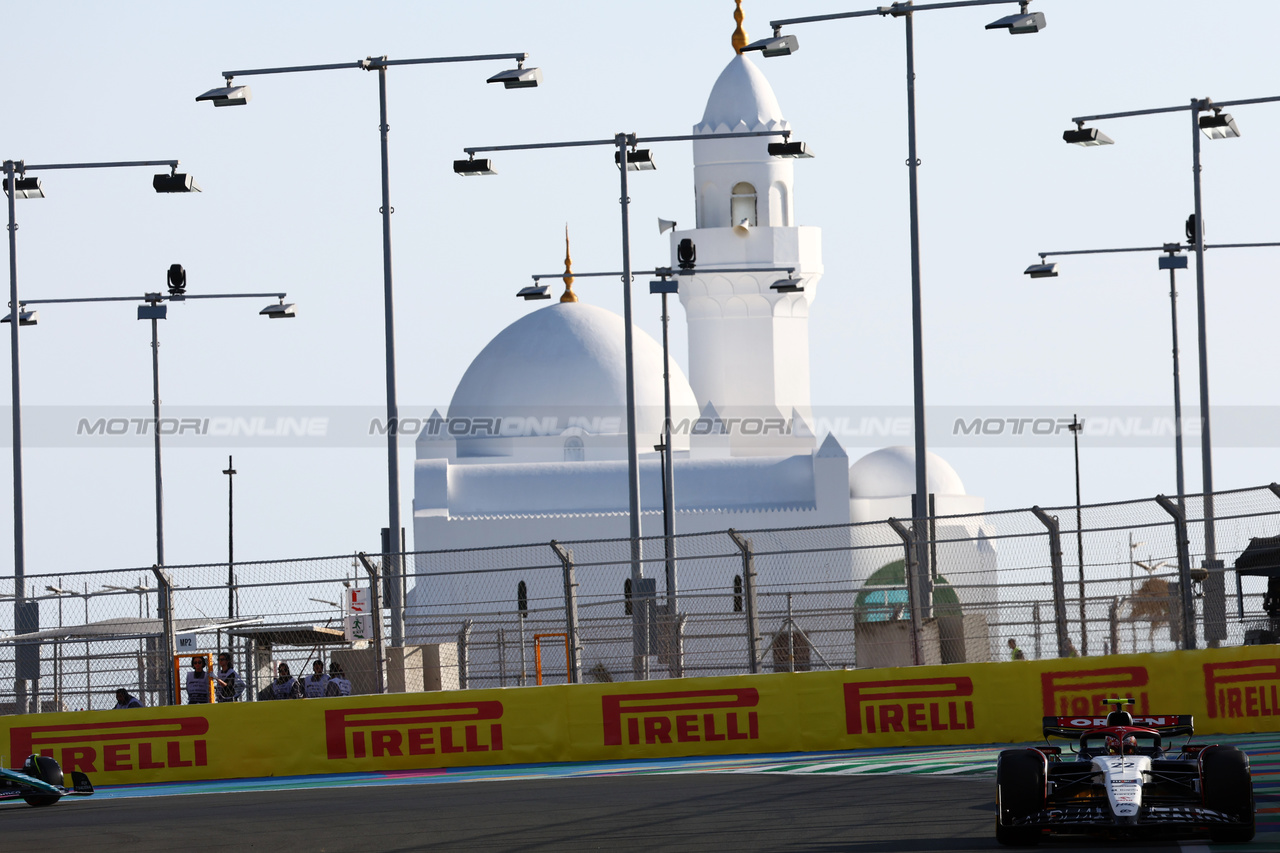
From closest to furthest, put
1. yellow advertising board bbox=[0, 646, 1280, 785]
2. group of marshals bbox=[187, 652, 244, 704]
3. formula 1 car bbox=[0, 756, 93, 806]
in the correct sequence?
1. formula 1 car bbox=[0, 756, 93, 806]
2. yellow advertising board bbox=[0, 646, 1280, 785]
3. group of marshals bbox=[187, 652, 244, 704]

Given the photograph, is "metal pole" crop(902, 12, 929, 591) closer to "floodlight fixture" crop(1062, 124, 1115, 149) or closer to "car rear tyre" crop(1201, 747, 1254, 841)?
"floodlight fixture" crop(1062, 124, 1115, 149)

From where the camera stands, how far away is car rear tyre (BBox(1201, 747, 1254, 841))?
33.7 ft

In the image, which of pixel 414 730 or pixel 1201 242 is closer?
pixel 414 730

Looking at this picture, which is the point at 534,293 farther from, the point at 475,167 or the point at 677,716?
the point at 677,716

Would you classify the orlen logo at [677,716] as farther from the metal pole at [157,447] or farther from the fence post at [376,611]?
the metal pole at [157,447]

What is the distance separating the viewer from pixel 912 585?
60.5 feet

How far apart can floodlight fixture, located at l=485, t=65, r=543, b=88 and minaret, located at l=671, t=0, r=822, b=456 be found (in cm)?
3400

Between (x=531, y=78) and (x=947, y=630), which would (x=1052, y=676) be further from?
(x=531, y=78)

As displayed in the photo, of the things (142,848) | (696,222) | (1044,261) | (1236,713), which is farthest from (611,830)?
(696,222)

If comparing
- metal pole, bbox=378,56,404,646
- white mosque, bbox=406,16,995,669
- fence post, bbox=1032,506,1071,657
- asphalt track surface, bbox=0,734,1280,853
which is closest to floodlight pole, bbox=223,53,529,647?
metal pole, bbox=378,56,404,646

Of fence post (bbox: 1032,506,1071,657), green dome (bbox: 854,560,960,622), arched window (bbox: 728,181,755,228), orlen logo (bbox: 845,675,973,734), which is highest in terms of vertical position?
arched window (bbox: 728,181,755,228)

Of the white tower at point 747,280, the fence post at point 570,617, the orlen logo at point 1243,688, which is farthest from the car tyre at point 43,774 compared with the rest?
the white tower at point 747,280

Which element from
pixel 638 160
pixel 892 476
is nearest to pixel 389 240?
pixel 638 160

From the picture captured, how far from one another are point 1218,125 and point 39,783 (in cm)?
1780
